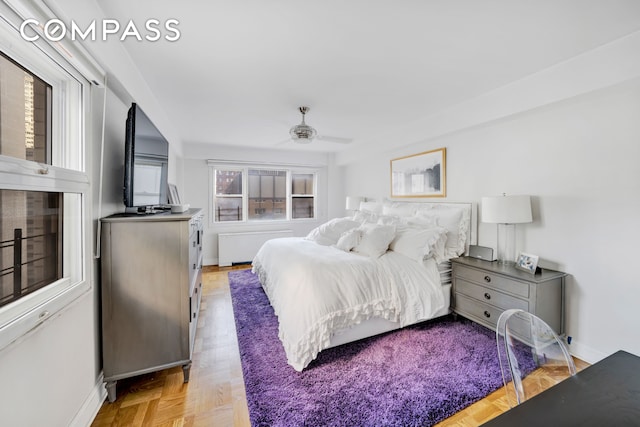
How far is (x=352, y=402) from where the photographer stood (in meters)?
1.62

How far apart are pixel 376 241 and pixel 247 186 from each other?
364 centimetres

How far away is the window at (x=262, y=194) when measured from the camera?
5.36m

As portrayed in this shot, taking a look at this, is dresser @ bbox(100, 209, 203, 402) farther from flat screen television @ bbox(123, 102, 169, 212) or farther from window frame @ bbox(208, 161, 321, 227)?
window frame @ bbox(208, 161, 321, 227)

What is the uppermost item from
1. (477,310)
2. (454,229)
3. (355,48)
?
(355,48)

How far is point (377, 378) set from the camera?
1.84 m

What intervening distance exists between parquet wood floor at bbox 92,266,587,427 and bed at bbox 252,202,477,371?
467mm

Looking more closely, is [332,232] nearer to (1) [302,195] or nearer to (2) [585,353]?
(2) [585,353]

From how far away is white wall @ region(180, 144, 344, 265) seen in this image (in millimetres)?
4965

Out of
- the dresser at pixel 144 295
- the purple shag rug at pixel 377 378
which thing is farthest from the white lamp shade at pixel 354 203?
the dresser at pixel 144 295

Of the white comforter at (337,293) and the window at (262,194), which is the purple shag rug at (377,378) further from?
the window at (262,194)

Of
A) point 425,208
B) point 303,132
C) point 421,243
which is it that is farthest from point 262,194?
point 421,243

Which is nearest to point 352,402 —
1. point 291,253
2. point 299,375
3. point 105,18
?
point 299,375

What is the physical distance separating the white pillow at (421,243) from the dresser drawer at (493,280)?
230 millimetres

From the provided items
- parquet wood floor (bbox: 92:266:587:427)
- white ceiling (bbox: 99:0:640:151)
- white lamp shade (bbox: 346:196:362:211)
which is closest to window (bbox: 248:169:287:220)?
white lamp shade (bbox: 346:196:362:211)
